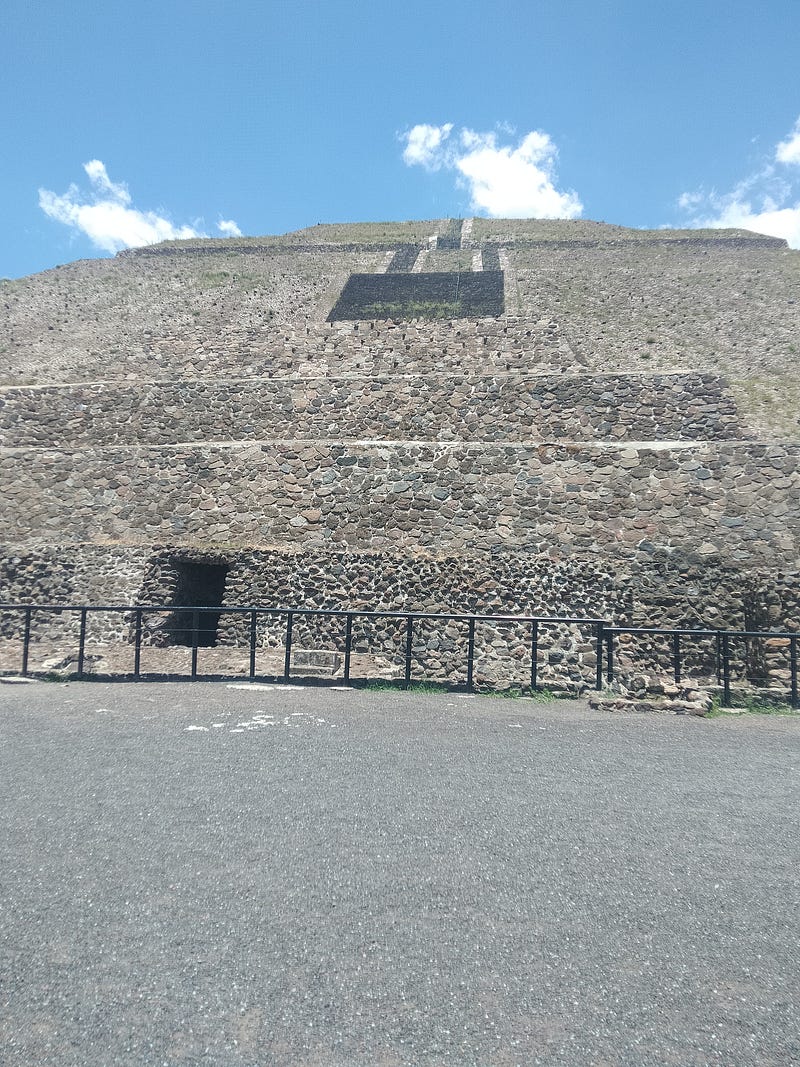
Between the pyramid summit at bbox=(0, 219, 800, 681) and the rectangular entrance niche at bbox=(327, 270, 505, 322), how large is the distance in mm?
8883

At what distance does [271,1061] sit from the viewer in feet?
7.47

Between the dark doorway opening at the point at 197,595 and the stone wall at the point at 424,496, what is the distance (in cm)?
76

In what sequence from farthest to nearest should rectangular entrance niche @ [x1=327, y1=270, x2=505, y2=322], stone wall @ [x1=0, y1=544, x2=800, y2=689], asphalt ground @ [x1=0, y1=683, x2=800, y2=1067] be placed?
rectangular entrance niche @ [x1=327, y1=270, x2=505, y2=322]
stone wall @ [x1=0, y1=544, x2=800, y2=689]
asphalt ground @ [x1=0, y1=683, x2=800, y2=1067]

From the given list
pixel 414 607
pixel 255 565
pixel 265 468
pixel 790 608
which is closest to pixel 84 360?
pixel 265 468

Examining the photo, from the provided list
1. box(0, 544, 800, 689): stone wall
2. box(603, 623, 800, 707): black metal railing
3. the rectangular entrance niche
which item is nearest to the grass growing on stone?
the rectangular entrance niche

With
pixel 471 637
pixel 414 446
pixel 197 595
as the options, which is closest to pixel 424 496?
pixel 414 446

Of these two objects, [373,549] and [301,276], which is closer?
[373,549]

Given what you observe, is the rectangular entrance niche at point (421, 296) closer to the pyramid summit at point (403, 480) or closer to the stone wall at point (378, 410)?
the pyramid summit at point (403, 480)

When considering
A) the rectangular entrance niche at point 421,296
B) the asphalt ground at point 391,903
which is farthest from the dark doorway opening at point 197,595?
the rectangular entrance niche at point 421,296

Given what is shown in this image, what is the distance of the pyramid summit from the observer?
10.9 m

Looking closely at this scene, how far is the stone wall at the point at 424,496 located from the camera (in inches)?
449

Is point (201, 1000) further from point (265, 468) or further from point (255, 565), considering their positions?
point (265, 468)

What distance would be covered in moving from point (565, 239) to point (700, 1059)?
148 feet

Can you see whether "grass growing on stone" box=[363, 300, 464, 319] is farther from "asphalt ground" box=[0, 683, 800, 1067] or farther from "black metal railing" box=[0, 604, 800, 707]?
"asphalt ground" box=[0, 683, 800, 1067]
